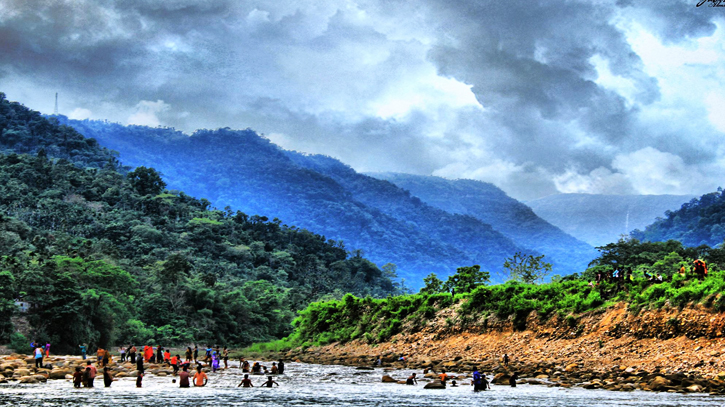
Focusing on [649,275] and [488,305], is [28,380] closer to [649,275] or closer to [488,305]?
[488,305]

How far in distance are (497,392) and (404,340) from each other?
2600 cm

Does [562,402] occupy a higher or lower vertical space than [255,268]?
lower

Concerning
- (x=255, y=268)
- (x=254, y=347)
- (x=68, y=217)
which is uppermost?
(x=68, y=217)

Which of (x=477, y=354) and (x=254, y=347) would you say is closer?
(x=477, y=354)

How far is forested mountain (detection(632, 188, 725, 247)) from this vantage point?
155000 mm

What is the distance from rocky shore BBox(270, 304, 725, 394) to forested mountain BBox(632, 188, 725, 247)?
11393cm

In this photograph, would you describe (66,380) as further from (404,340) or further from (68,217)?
(68,217)

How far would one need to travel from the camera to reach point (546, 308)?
46188 mm

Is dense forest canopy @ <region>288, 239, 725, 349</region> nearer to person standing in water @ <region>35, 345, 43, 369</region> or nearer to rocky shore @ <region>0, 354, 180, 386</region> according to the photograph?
rocky shore @ <region>0, 354, 180, 386</region>

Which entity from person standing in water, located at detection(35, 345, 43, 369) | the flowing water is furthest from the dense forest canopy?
person standing in water, located at detection(35, 345, 43, 369)

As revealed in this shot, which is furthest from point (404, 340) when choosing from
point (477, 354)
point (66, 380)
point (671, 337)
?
point (66, 380)

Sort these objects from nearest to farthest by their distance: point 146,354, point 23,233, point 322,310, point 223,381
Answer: point 223,381 < point 146,354 < point 322,310 < point 23,233

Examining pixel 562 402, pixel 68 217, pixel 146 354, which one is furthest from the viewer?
pixel 68 217

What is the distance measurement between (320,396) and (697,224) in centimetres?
16284
